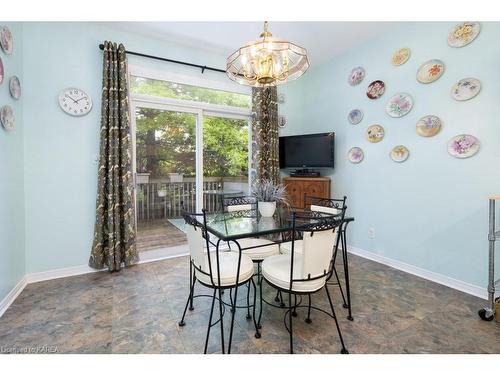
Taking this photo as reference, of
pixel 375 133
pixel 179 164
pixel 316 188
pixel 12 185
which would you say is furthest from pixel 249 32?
pixel 12 185

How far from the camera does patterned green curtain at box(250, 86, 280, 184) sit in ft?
12.3

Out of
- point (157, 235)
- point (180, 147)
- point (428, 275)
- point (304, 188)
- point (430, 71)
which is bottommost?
point (428, 275)

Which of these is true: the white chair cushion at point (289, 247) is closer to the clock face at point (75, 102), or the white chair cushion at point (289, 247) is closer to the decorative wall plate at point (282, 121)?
the decorative wall plate at point (282, 121)

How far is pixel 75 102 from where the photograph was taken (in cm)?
267

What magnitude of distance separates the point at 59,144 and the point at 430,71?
414cm

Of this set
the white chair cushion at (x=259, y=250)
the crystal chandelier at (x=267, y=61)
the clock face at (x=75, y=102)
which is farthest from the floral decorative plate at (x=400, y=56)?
the clock face at (x=75, y=102)

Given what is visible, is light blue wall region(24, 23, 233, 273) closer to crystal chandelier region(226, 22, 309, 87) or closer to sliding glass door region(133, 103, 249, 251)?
sliding glass door region(133, 103, 249, 251)

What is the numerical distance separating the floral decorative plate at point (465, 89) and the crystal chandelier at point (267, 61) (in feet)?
5.38

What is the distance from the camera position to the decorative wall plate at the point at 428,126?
8.38 ft

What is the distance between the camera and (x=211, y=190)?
12.2ft

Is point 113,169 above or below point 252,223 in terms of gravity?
above

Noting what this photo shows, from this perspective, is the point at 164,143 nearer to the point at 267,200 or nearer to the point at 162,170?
the point at 162,170

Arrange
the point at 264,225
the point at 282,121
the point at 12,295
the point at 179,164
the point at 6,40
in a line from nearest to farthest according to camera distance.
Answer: the point at 264,225 → the point at 6,40 → the point at 12,295 → the point at 179,164 → the point at 282,121
